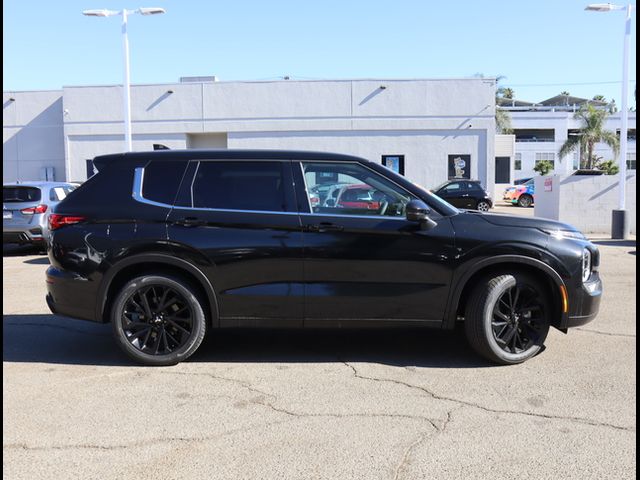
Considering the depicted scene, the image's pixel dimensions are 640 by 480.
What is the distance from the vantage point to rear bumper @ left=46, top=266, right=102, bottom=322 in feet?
16.3

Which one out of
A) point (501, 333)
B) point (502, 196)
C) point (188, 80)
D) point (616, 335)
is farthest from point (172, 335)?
point (502, 196)

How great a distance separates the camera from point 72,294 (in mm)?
5008

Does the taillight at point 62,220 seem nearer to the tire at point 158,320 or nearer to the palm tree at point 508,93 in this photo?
the tire at point 158,320

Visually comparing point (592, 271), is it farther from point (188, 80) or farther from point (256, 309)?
point (188, 80)

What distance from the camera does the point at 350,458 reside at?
11.0 feet

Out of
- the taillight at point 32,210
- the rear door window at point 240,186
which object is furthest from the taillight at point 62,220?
the taillight at point 32,210

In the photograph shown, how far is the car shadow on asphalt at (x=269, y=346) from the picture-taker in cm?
520

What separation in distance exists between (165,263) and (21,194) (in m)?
9.16

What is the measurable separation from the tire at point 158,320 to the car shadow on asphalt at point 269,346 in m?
0.24

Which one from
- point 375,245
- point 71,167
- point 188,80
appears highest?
point 188,80

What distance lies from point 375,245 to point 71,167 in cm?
Result: 2912

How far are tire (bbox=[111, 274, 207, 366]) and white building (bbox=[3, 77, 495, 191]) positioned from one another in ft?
80.3

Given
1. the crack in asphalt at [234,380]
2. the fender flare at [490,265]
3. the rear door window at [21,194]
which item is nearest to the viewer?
the crack in asphalt at [234,380]

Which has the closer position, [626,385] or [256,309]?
[626,385]
